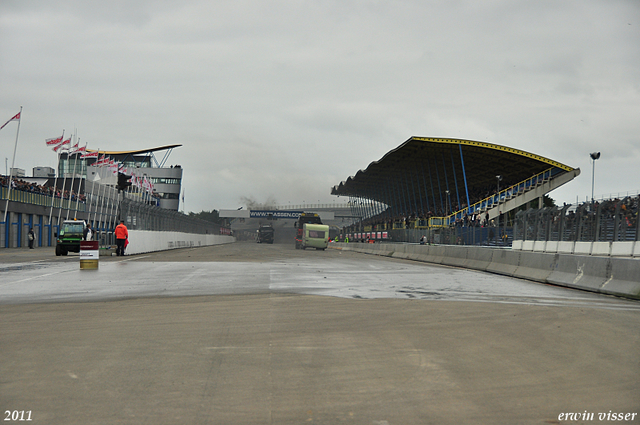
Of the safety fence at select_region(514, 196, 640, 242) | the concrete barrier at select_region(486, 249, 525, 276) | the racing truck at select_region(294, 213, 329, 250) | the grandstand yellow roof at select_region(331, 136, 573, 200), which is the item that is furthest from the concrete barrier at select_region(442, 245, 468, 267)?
the racing truck at select_region(294, 213, 329, 250)

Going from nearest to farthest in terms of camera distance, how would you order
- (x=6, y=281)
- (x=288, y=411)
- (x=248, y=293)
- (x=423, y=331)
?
(x=288, y=411)
(x=423, y=331)
(x=248, y=293)
(x=6, y=281)

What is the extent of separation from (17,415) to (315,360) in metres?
2.66

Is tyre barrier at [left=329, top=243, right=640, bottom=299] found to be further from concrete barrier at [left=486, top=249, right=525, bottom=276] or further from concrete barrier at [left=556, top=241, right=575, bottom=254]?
concrete barrier at [left=556, top=241, right=575, bottom=254]

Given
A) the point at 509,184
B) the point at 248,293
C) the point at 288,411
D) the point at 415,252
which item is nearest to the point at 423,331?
the point at 288,411

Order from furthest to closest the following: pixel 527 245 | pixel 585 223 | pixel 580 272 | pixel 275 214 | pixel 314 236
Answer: pixel 275 214 < pixel 314 236 < pixel 527 245 < pixel 585 223 < pixel 580 272

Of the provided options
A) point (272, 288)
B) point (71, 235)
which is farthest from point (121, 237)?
point (272, 288)

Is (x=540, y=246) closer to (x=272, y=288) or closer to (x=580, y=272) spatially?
(x=580, y=272)

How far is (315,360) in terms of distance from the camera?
6148 millimetres

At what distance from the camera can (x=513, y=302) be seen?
1132cm

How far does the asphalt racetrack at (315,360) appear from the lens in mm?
4635

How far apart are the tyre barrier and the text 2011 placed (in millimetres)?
11704

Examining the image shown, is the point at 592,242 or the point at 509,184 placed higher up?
the point at 509,184

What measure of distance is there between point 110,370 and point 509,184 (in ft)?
229

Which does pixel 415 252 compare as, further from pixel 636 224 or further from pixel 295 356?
pixel 295 356
